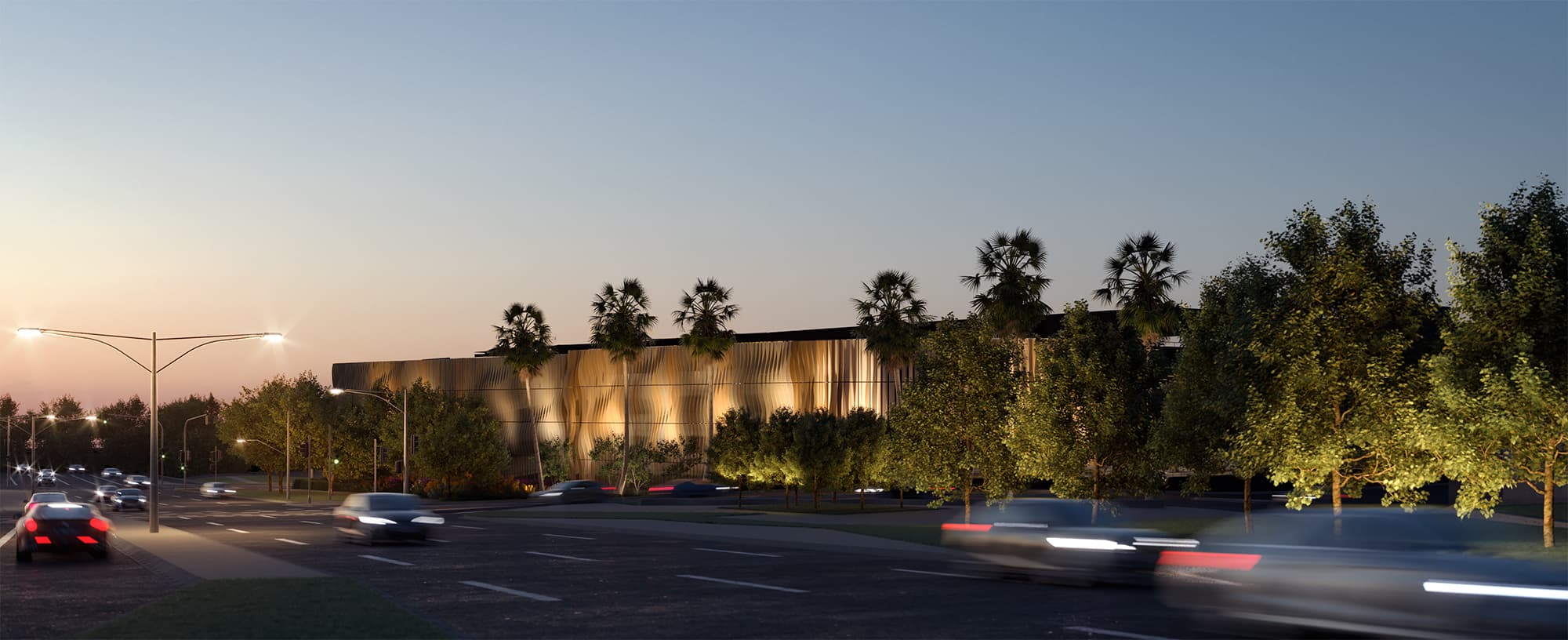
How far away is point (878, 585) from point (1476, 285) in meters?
17.0

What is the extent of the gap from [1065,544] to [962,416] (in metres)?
19.7

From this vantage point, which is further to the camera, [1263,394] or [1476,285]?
[1263,394]

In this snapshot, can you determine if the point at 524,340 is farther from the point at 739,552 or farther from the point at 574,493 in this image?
the point at 739,552

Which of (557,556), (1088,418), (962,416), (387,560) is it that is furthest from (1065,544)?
(962,416)

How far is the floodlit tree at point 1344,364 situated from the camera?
28.3 meters

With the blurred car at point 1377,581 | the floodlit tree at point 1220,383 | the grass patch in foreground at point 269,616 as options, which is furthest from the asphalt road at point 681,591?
the floodlit tree at point 1220,383

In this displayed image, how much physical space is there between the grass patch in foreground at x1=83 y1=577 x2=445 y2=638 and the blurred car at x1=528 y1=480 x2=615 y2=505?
48492 millimetres

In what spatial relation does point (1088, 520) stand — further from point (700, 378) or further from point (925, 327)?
point (700, 378)

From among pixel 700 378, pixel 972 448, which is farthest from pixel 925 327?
pixel 700 378

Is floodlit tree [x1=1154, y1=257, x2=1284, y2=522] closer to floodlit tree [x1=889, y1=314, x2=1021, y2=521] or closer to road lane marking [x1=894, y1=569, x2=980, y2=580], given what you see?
floodlit tree [x1=889, y1=314, x2=1021, y2=521]

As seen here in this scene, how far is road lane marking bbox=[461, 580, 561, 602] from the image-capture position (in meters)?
18.8

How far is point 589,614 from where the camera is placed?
55.5 feet

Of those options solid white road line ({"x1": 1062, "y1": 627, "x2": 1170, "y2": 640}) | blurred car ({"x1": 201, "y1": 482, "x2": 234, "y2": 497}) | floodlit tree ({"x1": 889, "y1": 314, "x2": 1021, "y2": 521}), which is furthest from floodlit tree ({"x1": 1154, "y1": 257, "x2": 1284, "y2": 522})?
blurred car ({"x1": 201, "y1": 482, "x2": 234, "y2": 497})

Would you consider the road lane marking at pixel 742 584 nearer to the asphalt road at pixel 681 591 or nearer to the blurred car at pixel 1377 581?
the asphalt road at pixel 681 591
